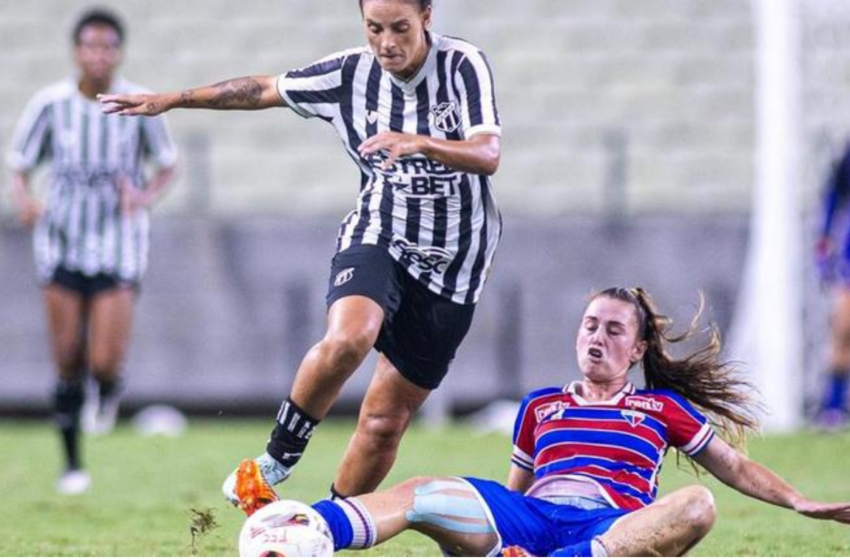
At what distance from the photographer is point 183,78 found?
16.1 m

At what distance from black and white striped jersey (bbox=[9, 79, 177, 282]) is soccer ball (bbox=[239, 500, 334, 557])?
5.31 metres

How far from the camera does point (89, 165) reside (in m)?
10.7

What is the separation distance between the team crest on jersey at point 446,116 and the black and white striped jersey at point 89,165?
4.44m

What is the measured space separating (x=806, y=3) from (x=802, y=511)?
8.16 meters

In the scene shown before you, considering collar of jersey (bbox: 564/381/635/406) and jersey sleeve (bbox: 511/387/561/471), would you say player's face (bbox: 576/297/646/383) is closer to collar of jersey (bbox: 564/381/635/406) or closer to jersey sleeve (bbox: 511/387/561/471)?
collar of jersey (bbox: 564/381/635/406)

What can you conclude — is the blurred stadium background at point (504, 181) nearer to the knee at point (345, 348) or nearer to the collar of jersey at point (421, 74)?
the collar of jersey at point (421, 74)

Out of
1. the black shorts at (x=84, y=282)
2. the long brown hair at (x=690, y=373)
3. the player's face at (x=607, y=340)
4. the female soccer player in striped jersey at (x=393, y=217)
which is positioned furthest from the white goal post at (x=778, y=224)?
the player's face at (x=607, y=340)

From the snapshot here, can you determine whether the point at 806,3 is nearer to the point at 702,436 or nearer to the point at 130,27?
the point at 130,27

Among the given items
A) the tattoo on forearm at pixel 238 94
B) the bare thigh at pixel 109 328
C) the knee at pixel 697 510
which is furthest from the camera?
the bare thigh at pixel 109 328

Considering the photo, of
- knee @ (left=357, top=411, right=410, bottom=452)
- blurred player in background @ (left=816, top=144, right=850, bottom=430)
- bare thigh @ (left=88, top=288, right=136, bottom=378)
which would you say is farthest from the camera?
blurred player in background @ (left=816, top=144, right=850, bottom=430)

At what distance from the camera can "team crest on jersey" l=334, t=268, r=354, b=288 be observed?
6270 mm

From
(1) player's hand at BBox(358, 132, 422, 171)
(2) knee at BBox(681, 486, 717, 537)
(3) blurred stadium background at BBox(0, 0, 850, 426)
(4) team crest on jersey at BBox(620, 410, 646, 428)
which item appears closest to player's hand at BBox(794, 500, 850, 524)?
(2) knee at BBox(681, 486, 717, 537)

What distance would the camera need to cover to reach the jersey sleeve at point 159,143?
35.1ft

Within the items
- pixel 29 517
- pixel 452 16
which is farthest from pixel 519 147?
pixel 29 517
